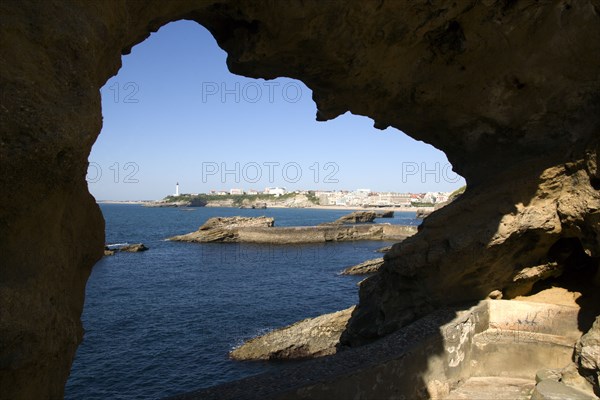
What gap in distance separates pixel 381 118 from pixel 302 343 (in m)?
10.4

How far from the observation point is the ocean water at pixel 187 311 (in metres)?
17.5

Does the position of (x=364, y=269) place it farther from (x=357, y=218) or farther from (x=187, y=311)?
(x=357, y=218)

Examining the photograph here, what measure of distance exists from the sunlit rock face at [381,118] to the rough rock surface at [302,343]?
15.5 feet

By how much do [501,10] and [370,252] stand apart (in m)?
42.9

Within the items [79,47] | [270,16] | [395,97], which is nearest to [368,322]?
[395,97]

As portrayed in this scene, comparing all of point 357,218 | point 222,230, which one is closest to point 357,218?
point 357,218

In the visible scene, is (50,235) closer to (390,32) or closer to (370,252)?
(390,32)

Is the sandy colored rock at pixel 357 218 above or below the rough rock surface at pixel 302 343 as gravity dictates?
above

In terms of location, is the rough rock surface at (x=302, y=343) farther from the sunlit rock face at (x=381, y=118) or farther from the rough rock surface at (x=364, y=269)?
the rough rock surface at (x=364, y=269)

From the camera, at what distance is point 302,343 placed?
61.3 feet

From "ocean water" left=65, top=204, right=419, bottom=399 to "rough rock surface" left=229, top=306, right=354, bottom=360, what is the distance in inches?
18.7

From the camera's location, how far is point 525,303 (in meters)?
11.2

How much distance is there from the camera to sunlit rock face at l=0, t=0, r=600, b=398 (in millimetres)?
4641

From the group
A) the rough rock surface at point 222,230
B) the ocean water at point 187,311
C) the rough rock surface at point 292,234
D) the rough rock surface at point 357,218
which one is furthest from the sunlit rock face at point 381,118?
the rough rock surface at point 357,218
